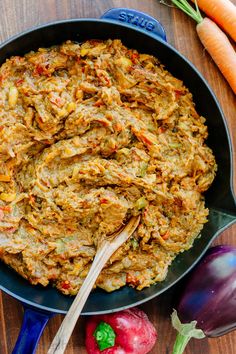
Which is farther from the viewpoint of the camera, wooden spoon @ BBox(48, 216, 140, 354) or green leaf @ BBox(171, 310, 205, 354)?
green leaf @ BBox(171, 310, 205, 354)

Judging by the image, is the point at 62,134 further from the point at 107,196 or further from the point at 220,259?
the point at 220,259

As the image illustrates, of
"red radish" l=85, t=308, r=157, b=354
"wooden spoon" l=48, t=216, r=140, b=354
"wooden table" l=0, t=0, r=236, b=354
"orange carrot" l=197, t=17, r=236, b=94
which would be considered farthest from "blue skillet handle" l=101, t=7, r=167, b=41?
"red radish" l=85, t=308, r=157, b=354

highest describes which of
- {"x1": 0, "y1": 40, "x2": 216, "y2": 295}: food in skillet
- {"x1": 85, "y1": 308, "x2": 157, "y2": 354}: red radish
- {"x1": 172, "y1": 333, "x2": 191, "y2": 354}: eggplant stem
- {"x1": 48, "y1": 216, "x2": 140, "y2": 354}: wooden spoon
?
{"x1": 0, "y1": 40, "x2": 216, "y2": 295}: food in skillet

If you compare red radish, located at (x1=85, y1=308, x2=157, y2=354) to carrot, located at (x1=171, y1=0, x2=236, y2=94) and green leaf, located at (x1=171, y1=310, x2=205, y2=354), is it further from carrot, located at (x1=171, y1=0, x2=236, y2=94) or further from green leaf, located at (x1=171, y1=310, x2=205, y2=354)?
carrot, located at (x1=171, y1=0, x2=236, y2=94)

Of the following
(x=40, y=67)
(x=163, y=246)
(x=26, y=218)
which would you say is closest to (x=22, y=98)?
(x=40, y=67)

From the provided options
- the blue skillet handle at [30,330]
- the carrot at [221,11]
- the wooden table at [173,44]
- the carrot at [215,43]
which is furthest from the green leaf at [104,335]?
the carrot at [221,11]

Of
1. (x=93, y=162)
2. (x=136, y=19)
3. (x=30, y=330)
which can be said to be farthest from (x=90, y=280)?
(x=136, y=19)
